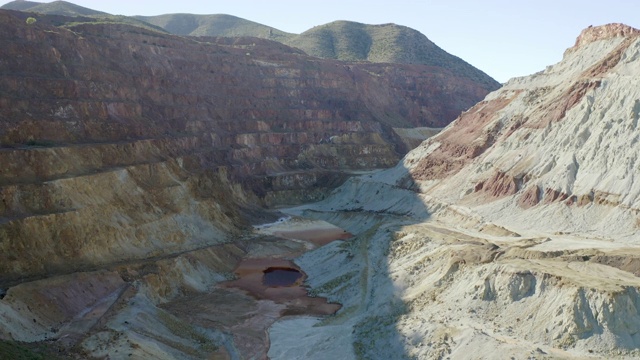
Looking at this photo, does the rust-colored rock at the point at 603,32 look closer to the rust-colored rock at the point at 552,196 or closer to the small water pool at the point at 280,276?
the rust-colored rock at the point at 552,196

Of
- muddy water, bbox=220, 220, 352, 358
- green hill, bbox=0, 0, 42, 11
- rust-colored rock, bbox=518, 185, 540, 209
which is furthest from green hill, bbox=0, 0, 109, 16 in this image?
rust-colored rock, bbox=518, 185, 540, 209

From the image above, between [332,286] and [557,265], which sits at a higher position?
[557,265]

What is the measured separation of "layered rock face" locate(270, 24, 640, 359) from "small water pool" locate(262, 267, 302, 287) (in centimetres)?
179

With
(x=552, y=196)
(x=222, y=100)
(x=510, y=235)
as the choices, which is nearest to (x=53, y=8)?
(x=222, y=100)

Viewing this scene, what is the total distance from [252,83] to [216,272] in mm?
67478

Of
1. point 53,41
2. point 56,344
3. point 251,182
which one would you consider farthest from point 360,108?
point 56,344

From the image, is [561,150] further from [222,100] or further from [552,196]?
[222,100]

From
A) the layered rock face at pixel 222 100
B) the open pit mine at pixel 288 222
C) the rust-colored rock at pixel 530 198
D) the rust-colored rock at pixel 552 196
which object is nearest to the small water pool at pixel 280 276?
the open pit mine at pixel 288 222

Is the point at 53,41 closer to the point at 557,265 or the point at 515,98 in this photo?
the point at 515,98

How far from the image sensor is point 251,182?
10162cm

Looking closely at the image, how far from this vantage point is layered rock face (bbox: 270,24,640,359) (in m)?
34.5

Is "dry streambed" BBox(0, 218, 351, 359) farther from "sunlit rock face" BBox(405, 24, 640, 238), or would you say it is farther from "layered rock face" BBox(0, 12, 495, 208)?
"sunlit rock face" BBox(405, 24, 640, 238)

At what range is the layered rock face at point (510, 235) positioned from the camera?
1359 inches

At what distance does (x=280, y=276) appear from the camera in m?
61.5
